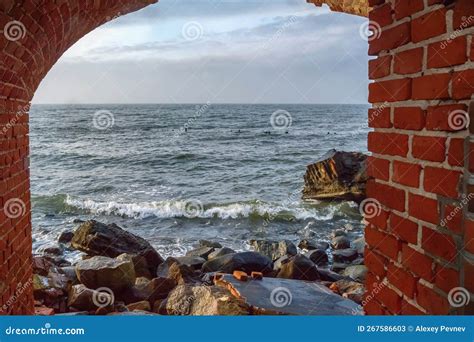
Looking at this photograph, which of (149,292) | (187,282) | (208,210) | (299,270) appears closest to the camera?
(149,292)

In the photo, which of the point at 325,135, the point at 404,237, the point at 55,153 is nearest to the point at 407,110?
the point at 404,237

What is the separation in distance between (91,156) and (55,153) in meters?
3.60

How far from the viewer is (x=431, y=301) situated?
1.77 meters

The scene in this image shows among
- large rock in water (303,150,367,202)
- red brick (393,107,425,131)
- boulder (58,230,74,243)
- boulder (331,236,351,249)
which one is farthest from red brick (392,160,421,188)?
large rock in water (303,150,367,202)

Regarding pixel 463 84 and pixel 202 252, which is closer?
pixel 463 84

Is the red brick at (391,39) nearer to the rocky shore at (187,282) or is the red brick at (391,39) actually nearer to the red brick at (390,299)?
the red brick at (390,299)

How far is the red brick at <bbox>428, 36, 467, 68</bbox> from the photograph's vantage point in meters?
1.56

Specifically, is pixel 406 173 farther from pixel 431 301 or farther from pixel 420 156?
pixel 431 301

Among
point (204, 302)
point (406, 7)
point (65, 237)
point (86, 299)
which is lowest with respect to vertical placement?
point (65, 237)

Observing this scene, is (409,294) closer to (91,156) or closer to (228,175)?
(228,175)

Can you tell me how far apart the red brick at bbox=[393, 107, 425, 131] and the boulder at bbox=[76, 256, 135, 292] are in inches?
234

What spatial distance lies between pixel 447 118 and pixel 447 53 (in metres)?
0.25

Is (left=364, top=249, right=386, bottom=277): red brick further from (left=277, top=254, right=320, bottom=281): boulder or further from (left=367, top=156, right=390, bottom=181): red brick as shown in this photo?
(left=277, top=254, right=320, bottom=281): boulder

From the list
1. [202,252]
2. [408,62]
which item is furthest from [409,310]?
[202,252]
